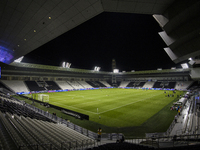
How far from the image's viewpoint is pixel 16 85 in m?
47.8

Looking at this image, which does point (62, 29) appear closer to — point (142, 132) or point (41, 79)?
point (142, 132)


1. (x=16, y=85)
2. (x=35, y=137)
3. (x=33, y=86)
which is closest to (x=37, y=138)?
(x=35, y=137)

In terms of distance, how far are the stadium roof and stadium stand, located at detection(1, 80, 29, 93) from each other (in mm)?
43914

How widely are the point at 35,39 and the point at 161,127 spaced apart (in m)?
18.0

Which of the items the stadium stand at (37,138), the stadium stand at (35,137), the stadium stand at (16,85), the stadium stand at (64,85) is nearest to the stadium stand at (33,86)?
Result: the stadium stand at (16,85)

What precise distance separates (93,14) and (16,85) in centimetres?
5380

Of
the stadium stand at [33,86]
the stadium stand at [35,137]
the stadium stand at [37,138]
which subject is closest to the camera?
the stadium stand at [35,137]

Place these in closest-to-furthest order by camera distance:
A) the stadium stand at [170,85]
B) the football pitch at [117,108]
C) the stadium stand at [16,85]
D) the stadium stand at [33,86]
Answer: the football pitch at [117,108] < the stadium stand at [16,85] < the stadium stand at [33,86] < the stadium stand at [170,85]

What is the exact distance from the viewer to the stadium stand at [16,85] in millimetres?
45344

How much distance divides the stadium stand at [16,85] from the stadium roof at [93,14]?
43914 millimetres

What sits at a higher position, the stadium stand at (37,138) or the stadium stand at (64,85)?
the stadium stand at (64,85)

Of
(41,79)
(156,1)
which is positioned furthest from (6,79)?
(156,1)

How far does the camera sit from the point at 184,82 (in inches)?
2635

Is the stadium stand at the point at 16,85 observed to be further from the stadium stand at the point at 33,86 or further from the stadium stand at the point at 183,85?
the stadium stand at the point at 183,85
